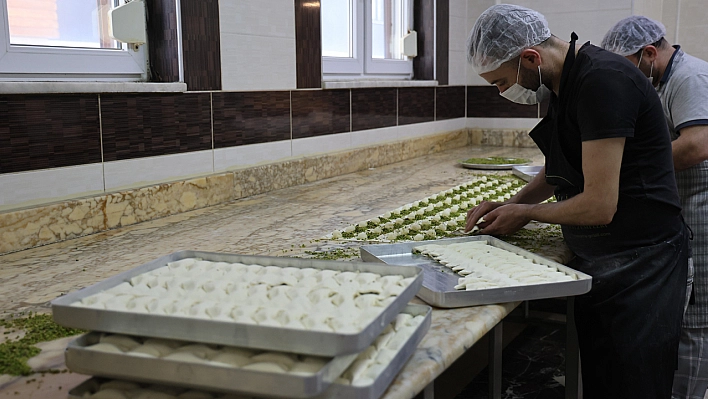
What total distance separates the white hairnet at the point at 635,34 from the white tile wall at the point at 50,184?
177 cm

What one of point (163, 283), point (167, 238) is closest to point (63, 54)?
point (167, 238)

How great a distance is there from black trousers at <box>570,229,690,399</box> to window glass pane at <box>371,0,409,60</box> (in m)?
2.42

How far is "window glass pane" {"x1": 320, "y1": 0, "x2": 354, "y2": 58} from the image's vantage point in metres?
3.31

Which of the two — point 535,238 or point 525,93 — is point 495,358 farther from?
point 525,93

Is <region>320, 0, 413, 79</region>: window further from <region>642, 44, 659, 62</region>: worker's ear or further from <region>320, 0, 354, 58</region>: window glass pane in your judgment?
<region>642, 44, 659, 62</region>: worker's ear

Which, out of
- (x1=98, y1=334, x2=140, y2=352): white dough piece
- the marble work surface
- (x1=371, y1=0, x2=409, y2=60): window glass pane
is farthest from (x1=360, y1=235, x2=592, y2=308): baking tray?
(x1=371, y1=0, x2=409, y2=60): window glass pane

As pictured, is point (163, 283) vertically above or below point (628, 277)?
above

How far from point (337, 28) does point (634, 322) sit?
2293mm

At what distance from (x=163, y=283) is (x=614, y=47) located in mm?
1841

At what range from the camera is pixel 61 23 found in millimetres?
2027

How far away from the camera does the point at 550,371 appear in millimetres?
2717

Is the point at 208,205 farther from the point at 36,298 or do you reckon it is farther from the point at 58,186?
the point at 36,298

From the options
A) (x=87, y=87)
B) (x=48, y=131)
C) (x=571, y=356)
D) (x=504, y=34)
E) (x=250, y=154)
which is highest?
(x=504, y=34)

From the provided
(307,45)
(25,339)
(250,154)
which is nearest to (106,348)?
(25,339)
